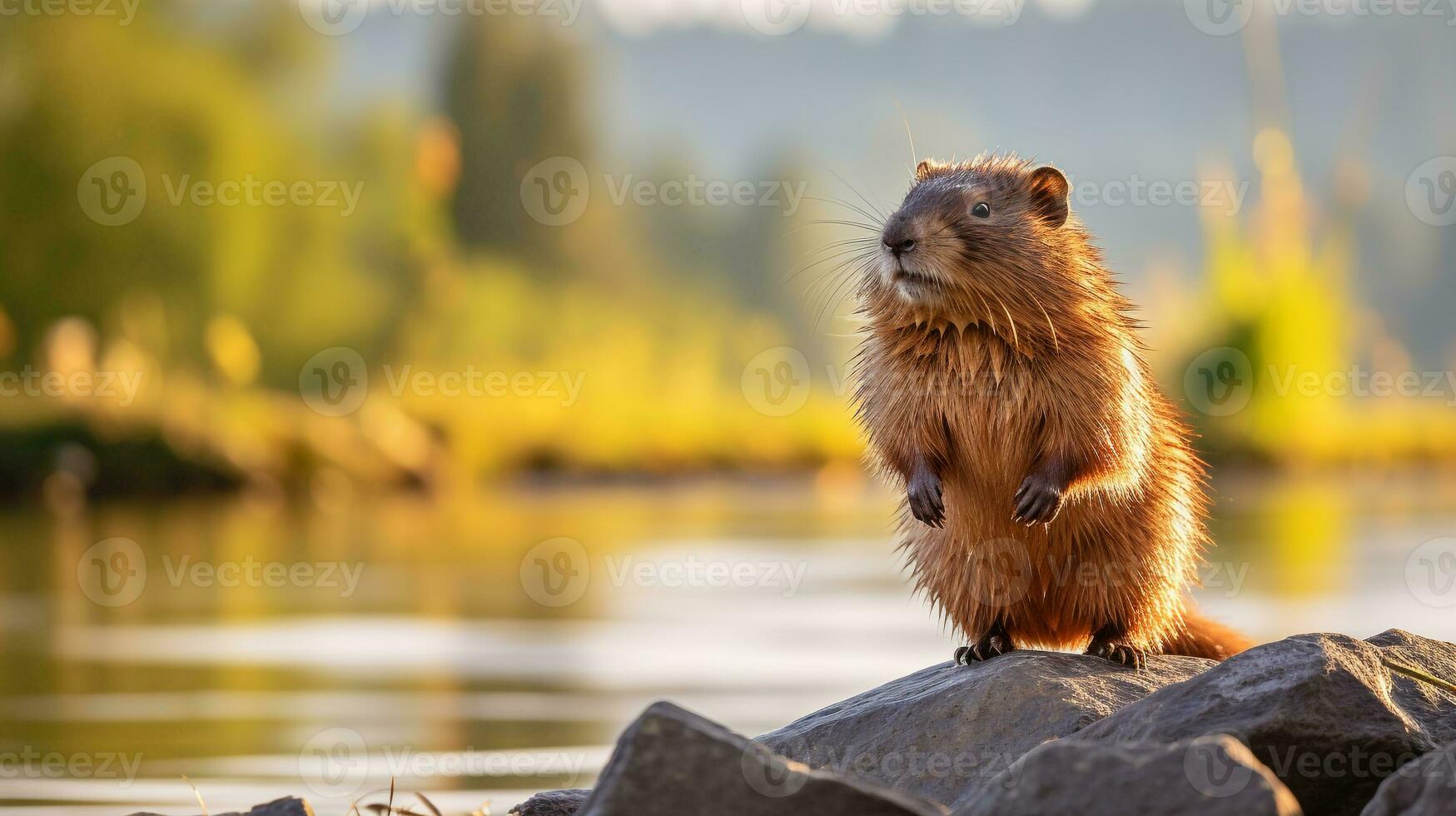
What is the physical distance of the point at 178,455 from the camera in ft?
56.3

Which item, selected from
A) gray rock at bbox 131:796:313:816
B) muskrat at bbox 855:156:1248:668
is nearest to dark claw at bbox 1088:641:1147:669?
muskrat at bbox 855:156:1248:668

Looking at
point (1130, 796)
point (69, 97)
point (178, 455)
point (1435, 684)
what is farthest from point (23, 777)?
point (69, 97)

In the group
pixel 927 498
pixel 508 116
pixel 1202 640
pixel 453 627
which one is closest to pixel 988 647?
pixel 927 498

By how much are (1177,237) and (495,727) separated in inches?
3053

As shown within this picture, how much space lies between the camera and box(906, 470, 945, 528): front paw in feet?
14.9

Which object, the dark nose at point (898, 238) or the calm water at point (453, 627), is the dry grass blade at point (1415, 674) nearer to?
the calm water at point (453, 627)

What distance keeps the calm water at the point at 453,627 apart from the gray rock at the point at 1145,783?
1859 mm

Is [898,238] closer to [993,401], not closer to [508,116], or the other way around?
[993,401]

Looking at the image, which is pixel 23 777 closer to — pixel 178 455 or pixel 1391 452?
pixel 178 455

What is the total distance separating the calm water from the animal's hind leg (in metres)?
1.06

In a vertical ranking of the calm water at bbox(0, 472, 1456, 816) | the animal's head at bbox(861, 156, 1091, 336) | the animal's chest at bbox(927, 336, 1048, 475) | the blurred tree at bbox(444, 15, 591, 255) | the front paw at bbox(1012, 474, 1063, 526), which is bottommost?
the calm water at bbox(0, 472, 1456, 816)

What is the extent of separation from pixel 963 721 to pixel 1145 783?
→ 134 centimetres

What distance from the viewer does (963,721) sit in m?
4.27

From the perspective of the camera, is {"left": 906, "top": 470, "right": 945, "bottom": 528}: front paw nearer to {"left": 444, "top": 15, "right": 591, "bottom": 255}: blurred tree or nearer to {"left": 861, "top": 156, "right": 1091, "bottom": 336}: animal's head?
{"left": 861, "top": 156, "right": 1091, "bottom": 336}: animal's head
